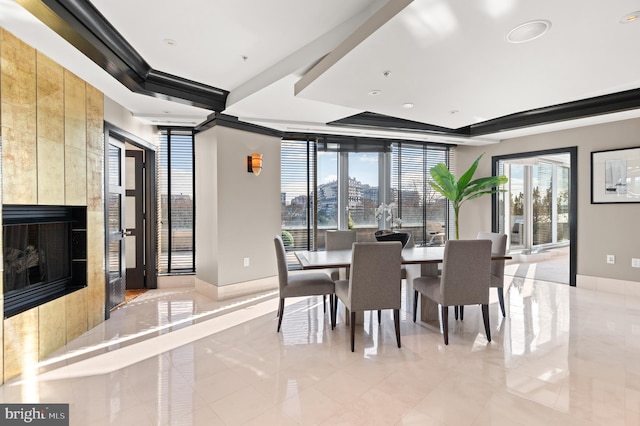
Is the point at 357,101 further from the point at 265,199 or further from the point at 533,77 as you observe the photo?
the point at 265,199

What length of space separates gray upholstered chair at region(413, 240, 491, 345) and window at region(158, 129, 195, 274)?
3.82 m

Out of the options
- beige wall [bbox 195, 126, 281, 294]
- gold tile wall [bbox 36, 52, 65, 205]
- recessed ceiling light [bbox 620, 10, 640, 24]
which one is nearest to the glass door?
gold tile wall [bbox 36, 52, 65, 205]

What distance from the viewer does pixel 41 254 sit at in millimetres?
3115

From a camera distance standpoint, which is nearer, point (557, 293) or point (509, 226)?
point (557, 293)

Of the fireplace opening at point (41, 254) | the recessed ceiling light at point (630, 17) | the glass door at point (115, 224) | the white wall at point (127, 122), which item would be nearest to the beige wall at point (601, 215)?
the recessed ceiling light at point (630, 17)

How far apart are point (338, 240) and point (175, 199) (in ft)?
8.72

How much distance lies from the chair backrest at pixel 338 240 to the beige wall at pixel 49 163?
8.52 feet

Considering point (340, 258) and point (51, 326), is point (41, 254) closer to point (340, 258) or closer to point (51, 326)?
point (51, 326)

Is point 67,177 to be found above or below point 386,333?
above

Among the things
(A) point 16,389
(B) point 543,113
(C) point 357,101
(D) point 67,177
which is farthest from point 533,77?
(A) point 16,389

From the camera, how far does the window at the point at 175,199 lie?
5191 millimetres

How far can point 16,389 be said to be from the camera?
7.80 ft

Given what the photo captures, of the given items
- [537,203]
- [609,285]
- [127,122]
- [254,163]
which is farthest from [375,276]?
[537,203]

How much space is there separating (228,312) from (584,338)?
12.2 feet
